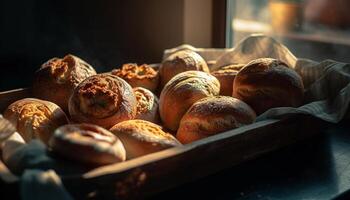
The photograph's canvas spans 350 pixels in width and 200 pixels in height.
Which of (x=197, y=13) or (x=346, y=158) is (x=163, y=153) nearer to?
Answer: (x=346, y=158)

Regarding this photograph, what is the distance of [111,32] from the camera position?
140cm

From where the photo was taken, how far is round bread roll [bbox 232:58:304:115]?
2.92 feet

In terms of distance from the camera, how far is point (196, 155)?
709 millimetres

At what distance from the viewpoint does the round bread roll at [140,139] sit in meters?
0.73

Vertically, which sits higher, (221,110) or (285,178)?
(221,110)

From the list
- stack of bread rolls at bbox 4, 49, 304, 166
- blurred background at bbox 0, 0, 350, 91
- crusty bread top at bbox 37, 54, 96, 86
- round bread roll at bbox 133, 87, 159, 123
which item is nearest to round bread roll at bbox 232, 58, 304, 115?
stack of bread rolls at bbox 4, 49, 304, 166

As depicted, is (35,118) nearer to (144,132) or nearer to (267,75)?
(144,132)

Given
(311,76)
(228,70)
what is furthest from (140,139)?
(311,76)

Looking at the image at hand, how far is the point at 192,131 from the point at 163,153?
16cm

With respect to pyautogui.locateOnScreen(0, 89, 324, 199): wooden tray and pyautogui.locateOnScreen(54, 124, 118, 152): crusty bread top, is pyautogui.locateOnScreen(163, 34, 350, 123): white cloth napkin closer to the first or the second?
pyautogui.locateOnScreen(0, 89, 324, 199): wooden tray

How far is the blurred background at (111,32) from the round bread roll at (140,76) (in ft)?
1.04

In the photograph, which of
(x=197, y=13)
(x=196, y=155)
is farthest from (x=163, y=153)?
(x=197, y=13)

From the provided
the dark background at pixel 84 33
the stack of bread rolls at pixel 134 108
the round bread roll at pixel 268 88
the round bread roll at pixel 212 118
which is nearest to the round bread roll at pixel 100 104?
the stack of bread rolls at pixel 134 108

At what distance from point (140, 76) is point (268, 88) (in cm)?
30
